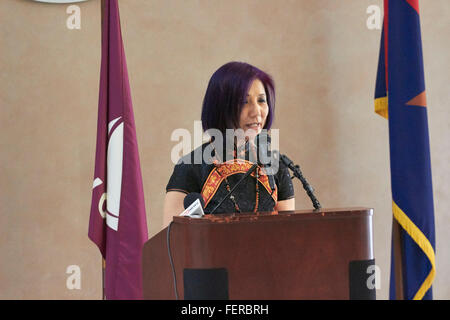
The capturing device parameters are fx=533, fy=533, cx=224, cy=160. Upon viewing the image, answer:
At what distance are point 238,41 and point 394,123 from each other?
1502mm

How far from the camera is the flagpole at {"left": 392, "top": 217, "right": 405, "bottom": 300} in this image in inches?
84.3

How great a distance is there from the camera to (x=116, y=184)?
2711mm

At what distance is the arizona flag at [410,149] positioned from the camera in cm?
212

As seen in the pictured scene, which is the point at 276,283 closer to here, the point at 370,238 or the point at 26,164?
the point at 370,238

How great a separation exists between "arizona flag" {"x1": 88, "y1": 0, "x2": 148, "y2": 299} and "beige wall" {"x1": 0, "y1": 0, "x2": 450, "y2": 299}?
51cm

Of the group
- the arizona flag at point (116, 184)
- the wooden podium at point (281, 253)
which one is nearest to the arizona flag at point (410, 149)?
the wooden podium at point (281, 253)

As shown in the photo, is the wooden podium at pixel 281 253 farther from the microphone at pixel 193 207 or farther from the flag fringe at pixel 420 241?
the flag fringe at pixel 420 241

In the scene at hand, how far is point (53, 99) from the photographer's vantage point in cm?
321

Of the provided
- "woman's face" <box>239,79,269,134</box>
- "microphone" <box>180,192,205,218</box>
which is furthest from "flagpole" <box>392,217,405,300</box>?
"microphone" <box>180,192,205,218</box>

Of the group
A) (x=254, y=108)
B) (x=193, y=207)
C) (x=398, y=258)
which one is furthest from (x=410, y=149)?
(x=193, y=207)

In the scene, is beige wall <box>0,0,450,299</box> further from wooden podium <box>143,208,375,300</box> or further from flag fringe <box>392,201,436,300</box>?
wooden podium <box>143,208,375,300</box>

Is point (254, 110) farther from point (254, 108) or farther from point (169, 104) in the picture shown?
point (169, 104)

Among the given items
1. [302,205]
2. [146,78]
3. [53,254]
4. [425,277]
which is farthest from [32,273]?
[425,277]

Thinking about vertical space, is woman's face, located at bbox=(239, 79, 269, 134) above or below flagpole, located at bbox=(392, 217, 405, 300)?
above
